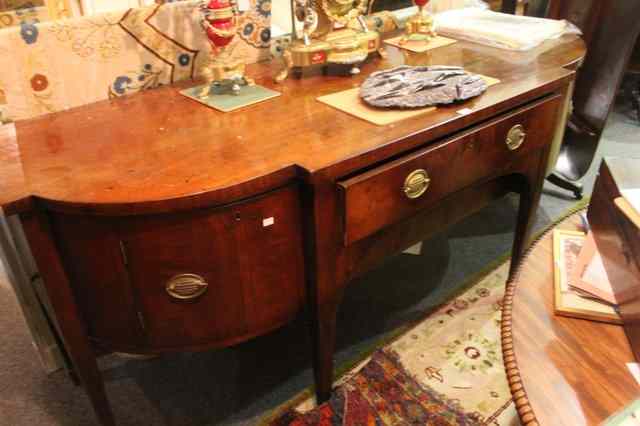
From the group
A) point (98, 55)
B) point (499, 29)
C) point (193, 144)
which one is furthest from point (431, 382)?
point (98, 55)

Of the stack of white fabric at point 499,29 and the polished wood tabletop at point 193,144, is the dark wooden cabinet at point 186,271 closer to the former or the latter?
the polished wood tabletop at point 193,144

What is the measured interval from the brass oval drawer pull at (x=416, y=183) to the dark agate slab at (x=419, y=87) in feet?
0.47

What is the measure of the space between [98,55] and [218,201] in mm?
514

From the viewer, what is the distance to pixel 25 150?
0.91m

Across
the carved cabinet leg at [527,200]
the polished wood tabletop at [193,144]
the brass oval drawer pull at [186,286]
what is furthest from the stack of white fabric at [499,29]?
the brass oval drawer pull at [186,286]

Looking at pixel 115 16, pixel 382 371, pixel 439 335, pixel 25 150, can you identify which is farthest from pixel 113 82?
pixel 439 335

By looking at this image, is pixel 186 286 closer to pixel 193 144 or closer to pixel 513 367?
pixel 193 144

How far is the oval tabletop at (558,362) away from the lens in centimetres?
A: 72

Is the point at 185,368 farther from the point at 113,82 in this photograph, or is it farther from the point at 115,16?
the point at 115,16

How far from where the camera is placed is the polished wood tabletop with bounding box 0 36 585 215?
31.3 inches

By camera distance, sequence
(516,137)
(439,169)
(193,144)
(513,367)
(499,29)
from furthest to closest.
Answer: (499,29) < (516,137) < (439,169) < (193,144) < (513,367)

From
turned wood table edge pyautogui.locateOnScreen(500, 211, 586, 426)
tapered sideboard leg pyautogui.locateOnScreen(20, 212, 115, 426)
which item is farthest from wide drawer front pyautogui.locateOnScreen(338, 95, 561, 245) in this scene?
tapered sideboard leg pyautogui.locateOnScreen(20, 212, 115, 426)

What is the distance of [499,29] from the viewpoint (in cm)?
147

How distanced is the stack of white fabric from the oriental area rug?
0.77m
